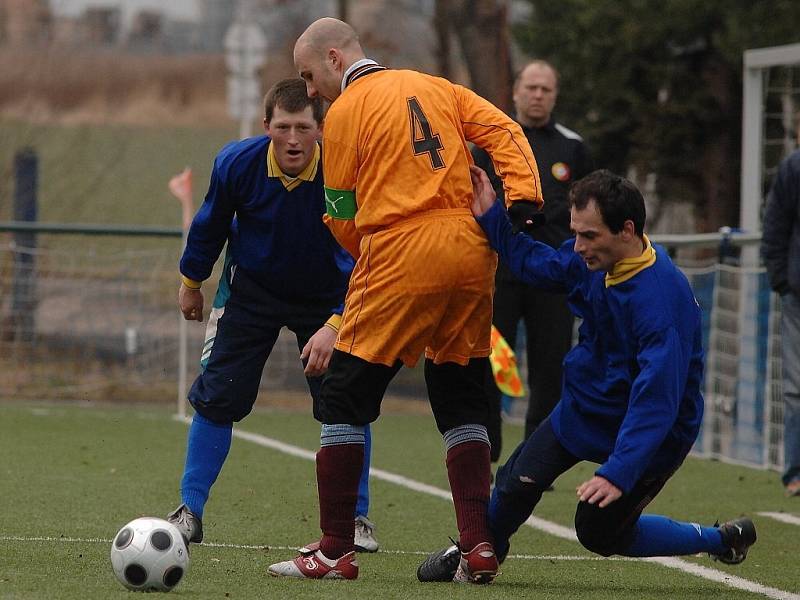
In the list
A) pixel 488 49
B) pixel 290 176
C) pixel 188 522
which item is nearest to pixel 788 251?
pixel 290 176

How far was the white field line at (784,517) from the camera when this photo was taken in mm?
7578

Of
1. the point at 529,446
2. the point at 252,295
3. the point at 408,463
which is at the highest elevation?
the point at 252,295

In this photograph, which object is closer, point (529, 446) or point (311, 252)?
point (529, 446)

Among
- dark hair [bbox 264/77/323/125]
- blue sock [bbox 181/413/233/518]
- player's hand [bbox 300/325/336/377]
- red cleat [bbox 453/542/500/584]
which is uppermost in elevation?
dark hair [bbox 264/77/323/125]

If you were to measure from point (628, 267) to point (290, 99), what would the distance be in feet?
5.00

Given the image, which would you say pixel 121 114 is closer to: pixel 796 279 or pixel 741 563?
pixel 796 279

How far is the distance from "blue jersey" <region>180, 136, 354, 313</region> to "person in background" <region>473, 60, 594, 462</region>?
2.16 m

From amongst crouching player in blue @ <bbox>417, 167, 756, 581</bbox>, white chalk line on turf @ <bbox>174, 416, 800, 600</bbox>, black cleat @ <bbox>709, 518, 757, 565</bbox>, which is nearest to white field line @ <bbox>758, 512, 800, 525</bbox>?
white chalk line on turf @ <bbox>174, 416, 800, 600</bbox>

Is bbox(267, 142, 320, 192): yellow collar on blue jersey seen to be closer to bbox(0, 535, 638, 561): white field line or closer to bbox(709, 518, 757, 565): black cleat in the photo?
bbox(0, 535, 638, 561): white field line

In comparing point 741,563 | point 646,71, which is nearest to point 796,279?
point 741,563

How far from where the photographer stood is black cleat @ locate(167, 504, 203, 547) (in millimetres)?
5926

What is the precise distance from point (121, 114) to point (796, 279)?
21863 mm

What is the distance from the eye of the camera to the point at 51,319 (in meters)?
14.1

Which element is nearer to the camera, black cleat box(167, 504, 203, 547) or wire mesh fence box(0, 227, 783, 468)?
black cleat box(167, 504, 203, 547)
